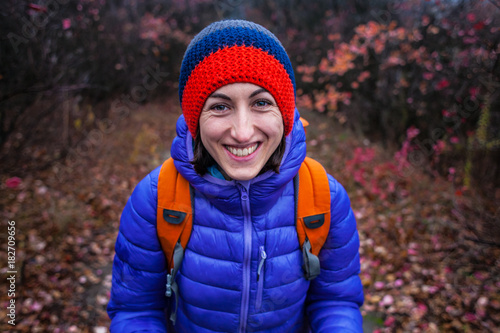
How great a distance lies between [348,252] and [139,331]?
91 centimetres

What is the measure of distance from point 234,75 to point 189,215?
1.82 feet

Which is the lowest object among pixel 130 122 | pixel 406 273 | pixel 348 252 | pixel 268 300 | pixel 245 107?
pixel 406 273

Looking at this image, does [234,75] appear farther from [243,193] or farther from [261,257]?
[261,257]

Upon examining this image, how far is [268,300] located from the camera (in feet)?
4.23

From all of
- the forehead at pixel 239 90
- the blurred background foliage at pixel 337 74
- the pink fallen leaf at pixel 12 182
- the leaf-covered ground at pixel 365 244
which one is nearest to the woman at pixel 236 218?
the forehead at pixel 239 90

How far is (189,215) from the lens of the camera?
124 cm

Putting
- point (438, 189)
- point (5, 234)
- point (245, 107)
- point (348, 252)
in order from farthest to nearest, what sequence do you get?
point (438, 189)
point (5, 234)
point (348, 252)
point (245, 107)

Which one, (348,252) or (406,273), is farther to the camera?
(406,273)

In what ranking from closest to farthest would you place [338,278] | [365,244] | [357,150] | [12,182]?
1. [338,278]
2. [365,244]
3. [12,182]
4. [357,150]

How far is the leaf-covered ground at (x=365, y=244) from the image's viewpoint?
2.96 m

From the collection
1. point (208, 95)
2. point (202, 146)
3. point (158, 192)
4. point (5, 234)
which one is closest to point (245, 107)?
point (208, 95)

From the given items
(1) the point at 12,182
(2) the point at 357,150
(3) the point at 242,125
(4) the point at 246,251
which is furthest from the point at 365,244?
(1) the point at 12,182

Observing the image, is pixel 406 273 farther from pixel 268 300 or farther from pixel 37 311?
pixel 37 311

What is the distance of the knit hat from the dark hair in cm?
8
